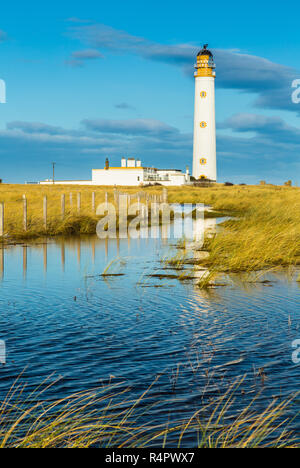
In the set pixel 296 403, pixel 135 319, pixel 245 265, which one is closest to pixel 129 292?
pixel 135 319

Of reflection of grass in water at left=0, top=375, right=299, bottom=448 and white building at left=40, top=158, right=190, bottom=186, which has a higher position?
white building at left=40, top=158, right=190, bottom=186

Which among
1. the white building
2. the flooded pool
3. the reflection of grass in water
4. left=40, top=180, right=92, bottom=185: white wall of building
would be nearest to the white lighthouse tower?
the white building

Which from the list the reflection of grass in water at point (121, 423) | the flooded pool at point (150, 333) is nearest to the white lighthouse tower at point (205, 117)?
the flooded pool at point (150, 333)

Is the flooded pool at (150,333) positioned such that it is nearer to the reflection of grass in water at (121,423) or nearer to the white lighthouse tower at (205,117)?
the reflection of grass in water at (121,423)

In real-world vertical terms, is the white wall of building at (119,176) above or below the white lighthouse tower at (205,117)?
below

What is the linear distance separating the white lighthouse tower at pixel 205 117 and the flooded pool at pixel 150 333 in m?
59.3

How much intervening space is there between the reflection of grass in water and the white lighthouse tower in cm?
6668

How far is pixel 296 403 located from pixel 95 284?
654cm

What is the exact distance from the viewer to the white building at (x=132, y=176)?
8806 cm

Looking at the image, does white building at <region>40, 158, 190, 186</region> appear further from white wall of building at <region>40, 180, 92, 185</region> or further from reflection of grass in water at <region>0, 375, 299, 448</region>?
reflection of grass in water at <region>0, 375, 299, 448</region>

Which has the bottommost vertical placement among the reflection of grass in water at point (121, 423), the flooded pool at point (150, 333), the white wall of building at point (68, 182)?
the reflection of grass in water at point (121, 423)

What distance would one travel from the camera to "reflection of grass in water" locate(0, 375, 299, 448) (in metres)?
4.37

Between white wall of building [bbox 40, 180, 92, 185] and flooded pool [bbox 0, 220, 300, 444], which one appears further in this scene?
white wall of building [bbox 40, 180, 92, 185]
